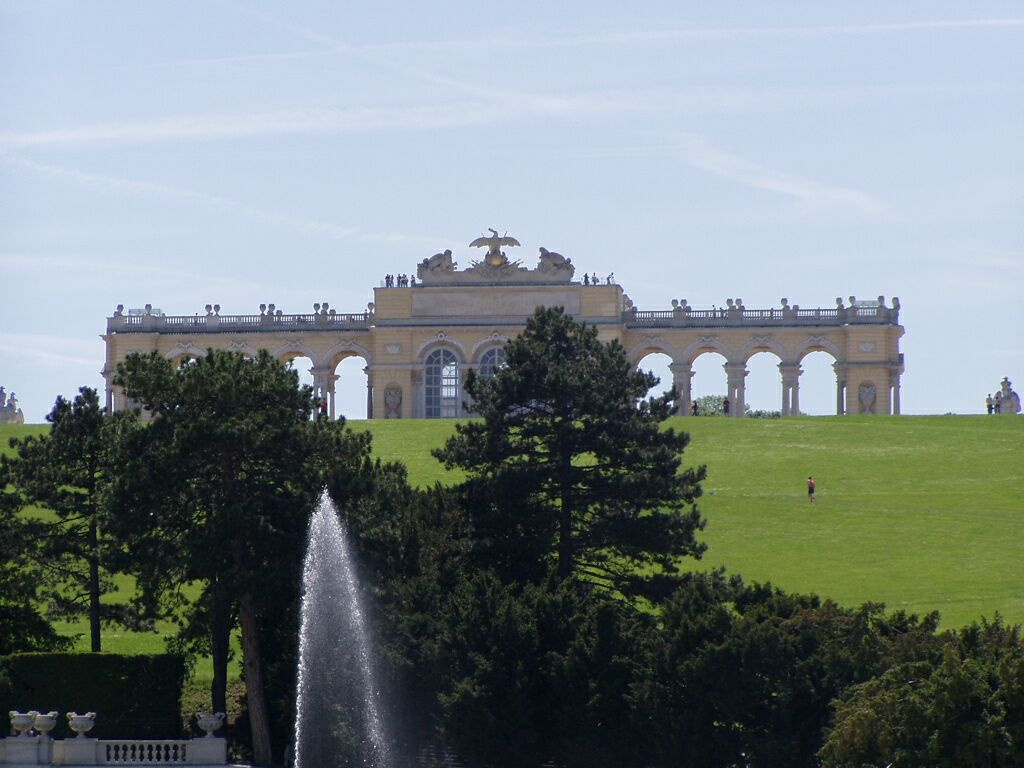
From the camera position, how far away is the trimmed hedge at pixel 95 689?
4131 centimetres

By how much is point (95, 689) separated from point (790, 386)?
57210 millimetres

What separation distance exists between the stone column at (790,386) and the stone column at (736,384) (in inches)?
66.9

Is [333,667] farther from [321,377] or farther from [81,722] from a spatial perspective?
[321,377]

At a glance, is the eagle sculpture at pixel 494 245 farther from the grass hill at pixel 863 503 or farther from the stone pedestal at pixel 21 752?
the stone pedestal at pixel 21 752

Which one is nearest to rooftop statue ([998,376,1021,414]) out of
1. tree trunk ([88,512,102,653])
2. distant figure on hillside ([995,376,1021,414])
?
distant figure on hillside ([995,376,1021,414])

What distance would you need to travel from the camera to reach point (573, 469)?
44062mm

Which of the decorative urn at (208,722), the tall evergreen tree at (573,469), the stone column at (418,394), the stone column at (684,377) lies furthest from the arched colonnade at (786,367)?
the decorative urn at (208,722)

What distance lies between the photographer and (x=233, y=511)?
136ft

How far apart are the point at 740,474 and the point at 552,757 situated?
2777 centimetres

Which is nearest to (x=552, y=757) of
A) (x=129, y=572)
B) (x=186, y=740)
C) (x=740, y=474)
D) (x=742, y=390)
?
(x=186, y=740)

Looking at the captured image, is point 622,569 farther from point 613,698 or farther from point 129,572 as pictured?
point 129,572

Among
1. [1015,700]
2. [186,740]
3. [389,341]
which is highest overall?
[389,341]

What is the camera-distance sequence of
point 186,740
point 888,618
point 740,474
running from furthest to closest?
point 740,474
point 186,740
point 888,618

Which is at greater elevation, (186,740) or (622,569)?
(622,569)
